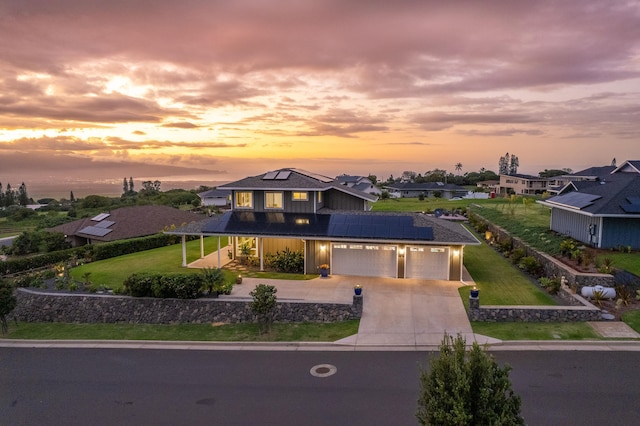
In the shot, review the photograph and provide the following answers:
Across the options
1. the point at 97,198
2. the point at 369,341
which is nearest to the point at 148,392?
the point at 369,341

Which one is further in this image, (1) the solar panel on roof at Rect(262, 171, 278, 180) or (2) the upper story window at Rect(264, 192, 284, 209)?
(1) the solar panel on roof at Rect(262, 171, 278, 180)

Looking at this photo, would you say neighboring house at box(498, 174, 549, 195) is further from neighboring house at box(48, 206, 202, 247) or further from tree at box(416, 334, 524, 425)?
tree at box(416, 334, 524, 425)

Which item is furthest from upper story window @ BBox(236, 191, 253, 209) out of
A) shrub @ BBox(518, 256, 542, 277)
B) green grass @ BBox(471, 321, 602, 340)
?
shrub @ BBox(518, 256, 542, 277)

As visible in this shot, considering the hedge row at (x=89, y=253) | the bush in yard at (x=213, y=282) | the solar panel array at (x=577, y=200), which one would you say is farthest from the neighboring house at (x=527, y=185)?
the bush in yard at (x=213, y=282)

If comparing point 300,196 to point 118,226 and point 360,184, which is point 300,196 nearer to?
point 118,226

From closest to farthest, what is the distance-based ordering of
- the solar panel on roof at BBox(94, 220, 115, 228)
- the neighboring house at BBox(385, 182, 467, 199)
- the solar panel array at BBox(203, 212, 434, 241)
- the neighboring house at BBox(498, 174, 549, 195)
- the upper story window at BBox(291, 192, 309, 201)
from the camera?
the solar panel array at BBox(203, 212, 434, 241) < the upper story window at BBox(291, 192, 309, 201) < the solar panel on roof at BBox(94, 220, 115, 228) < the neighboring house at BBox(498, 174, 549, 195) < the neighboring house at BBox(385, 182, 467, 199)

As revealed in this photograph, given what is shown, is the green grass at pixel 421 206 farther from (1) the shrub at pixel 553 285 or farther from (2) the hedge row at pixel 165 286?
(2) the hedge row at pixel 165 286

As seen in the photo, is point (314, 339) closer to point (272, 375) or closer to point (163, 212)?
point (272, 375)

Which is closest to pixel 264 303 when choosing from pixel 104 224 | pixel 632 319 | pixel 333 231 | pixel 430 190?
pixel 333 231
